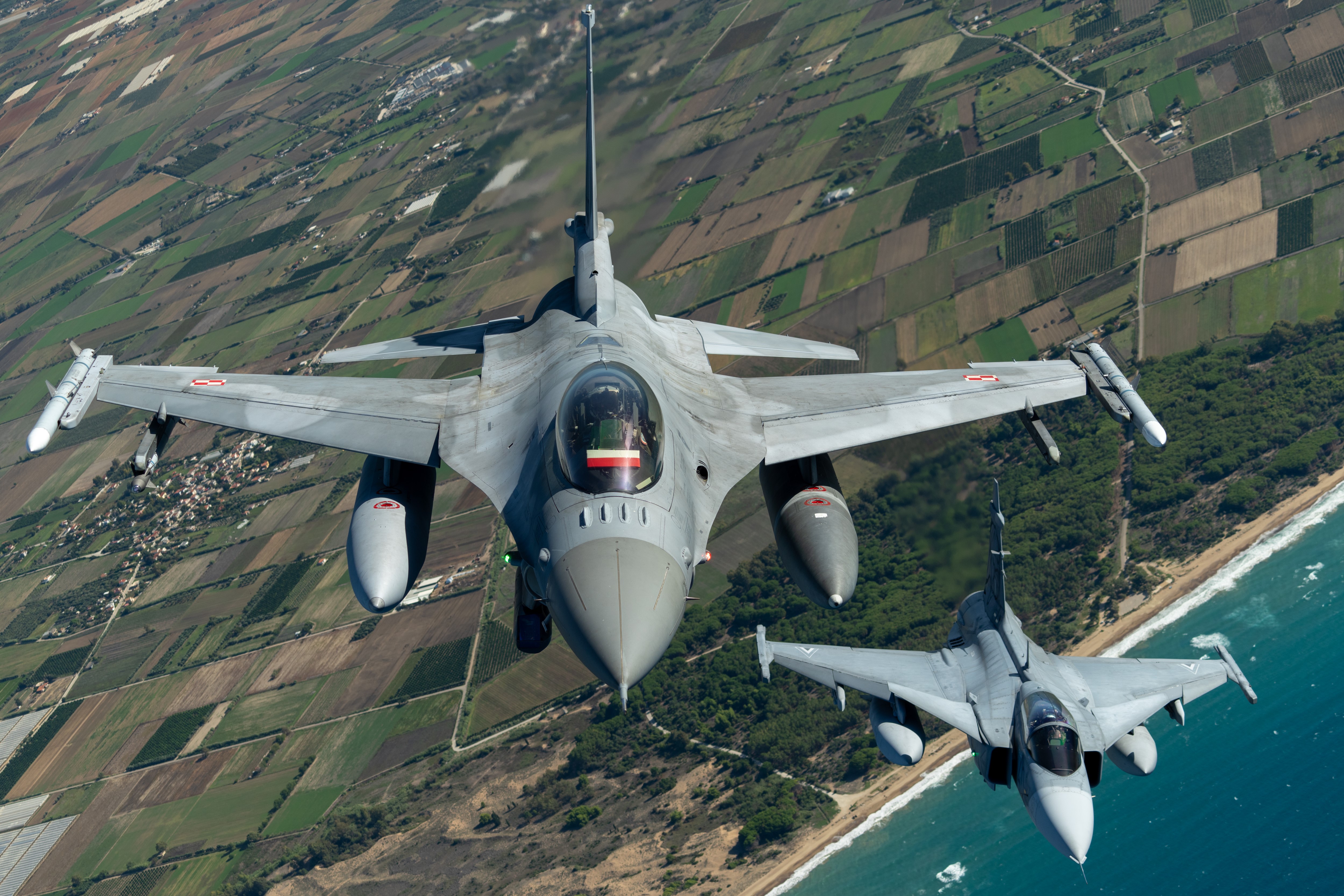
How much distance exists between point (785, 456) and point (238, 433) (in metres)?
69.9

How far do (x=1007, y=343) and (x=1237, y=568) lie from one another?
64.1ft

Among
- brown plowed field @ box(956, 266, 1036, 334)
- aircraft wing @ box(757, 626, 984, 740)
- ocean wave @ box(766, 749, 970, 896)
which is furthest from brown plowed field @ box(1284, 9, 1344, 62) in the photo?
aircraft wing @ box(757, 626, 984, 740)

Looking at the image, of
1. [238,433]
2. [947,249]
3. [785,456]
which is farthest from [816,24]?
[785,456]

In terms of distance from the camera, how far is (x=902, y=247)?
74.4 metres

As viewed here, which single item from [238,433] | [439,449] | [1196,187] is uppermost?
[439,449]

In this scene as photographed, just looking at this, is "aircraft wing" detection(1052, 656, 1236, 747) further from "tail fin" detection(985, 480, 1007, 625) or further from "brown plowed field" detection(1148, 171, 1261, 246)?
"brown plowed field" detection(1148, 171, 1261, 246)

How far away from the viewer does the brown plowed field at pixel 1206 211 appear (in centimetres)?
6881

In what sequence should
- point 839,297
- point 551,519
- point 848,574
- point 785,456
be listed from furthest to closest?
point 839,297 < point 785,456 < point 848,574 < point 551,519

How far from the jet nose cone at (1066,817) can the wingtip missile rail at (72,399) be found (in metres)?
24.9

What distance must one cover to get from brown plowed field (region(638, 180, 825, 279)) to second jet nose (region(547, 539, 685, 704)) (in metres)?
57.2

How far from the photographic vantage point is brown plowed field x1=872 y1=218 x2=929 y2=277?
238 ft

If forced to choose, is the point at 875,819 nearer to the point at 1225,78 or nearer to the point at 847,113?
the point at 847,113

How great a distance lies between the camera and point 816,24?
103m

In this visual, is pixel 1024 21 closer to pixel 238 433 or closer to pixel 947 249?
pixel 947 249
